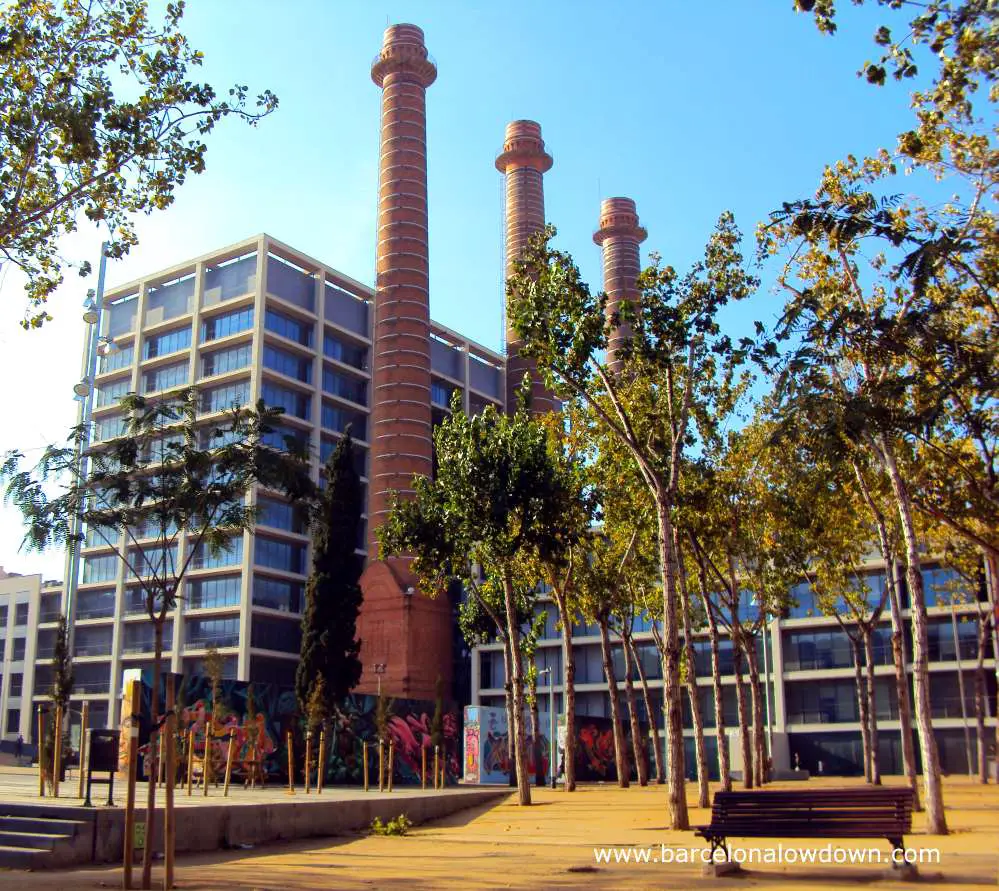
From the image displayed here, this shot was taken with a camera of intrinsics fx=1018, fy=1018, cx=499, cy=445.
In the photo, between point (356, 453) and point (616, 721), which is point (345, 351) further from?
point (616, 721)

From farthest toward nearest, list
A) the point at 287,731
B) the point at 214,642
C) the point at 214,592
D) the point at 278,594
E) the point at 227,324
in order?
the point at 227,324, the point at 278,594, the point at 214,592, the point at 214,642, the point at 287,731

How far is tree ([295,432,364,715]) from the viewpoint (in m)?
47.7

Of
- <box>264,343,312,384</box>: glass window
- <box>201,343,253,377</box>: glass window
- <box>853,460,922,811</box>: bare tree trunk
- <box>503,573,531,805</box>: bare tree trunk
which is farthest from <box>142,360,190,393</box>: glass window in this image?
<box>853,460,922,811</box>: bare tree trunk

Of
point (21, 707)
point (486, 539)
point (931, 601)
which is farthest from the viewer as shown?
point (21, 707)

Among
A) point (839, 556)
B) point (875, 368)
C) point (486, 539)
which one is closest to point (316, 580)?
point (486, 539)

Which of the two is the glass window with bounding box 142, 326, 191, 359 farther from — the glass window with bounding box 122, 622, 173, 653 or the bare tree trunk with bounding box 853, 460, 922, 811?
the bare tree trunk with bounding box 853, 460, 922, 811

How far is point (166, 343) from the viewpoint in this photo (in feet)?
252

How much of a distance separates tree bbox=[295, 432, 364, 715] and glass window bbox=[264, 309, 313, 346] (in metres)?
26.4

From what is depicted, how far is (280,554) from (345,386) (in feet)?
50.9

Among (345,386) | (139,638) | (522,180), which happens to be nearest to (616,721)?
(139,638)

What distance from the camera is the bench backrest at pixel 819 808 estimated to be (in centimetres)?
1127

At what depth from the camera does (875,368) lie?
18.3 meters

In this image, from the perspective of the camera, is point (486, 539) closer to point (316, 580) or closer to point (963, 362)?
point (963, 362)

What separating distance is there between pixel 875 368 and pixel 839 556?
14857 mm
